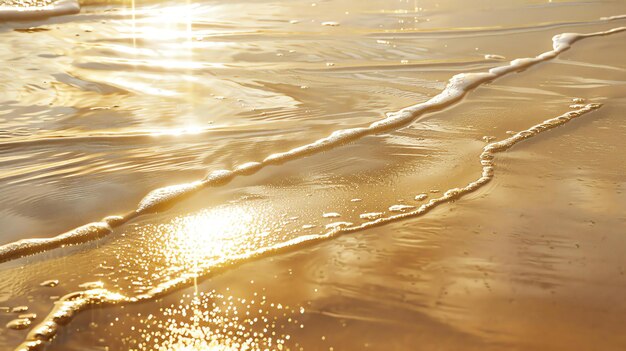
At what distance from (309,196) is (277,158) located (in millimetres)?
561

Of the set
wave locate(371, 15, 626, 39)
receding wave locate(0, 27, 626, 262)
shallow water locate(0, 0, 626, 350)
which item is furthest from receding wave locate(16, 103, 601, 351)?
wave locate(371, 15, 626, 39)

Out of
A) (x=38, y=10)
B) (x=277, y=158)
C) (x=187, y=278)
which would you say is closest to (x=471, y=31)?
(x=277, y=158)

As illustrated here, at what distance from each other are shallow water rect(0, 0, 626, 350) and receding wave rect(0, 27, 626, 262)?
0.05 feet

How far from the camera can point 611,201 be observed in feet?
10.9

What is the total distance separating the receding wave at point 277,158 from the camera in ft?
9.57

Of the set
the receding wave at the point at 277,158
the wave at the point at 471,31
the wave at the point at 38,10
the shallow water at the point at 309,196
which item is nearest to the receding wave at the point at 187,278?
the shallow water at the point at 309,196

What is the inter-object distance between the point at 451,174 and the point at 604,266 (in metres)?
1.08

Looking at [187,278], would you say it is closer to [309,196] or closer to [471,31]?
[309,196]

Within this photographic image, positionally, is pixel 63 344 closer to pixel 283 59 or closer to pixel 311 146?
pixel 311 146

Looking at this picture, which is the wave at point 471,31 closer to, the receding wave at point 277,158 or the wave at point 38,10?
the receding wave at point 277,158

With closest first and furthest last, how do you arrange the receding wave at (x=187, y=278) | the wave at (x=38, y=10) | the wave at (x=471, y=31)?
1. the receding wave at (x=187, y=278)
2. the wave at (x=471, y=31)
3. the wave at (x=38, y=10)

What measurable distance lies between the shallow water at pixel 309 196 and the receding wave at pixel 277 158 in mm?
14

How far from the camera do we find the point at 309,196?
3434mm

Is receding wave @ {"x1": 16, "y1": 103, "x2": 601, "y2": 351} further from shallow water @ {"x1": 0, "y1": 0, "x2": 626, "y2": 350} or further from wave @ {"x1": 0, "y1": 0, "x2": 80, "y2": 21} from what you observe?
wave @ {"x1": 0, "y1": 0, "x2": 80, "y2": 21}
